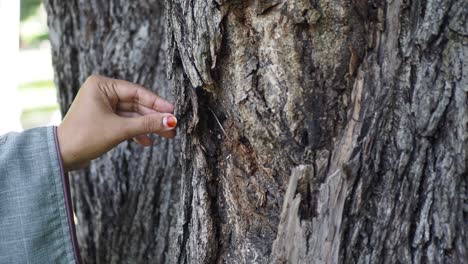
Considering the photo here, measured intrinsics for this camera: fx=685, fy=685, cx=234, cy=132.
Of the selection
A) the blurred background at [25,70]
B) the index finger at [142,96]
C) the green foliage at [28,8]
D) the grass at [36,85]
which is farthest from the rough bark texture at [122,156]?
the grass at [36,85]

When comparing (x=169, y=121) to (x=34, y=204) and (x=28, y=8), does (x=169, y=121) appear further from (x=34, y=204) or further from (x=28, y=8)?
(x=28, y=8)

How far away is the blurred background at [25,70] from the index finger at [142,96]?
263 centimetres

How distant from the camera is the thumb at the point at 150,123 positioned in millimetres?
1274

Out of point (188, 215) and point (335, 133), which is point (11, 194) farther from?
point (335, 133)

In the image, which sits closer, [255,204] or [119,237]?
[255,204]

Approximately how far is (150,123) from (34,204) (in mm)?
257

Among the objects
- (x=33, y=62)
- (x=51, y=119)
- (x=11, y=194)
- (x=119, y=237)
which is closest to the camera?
(x=11, y=194)

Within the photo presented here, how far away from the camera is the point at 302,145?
42.6 inches

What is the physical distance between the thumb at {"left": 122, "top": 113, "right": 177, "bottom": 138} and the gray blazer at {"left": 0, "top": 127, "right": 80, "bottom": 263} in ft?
0.46

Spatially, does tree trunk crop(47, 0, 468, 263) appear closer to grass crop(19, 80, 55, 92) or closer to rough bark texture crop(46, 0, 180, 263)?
rough bark texture crop(46, 0, 180, 263)

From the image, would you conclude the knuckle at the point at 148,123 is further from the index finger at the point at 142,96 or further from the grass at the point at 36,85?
the grass at the point at 36,85

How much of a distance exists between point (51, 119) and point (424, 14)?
4466 mm

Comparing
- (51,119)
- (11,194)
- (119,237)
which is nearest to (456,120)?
(11,194)

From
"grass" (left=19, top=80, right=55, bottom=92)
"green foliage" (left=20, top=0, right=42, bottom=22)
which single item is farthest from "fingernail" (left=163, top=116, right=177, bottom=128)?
"grass" (left=19, top=80, right=55, bottom=92)
